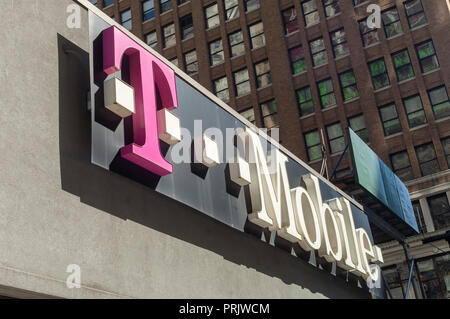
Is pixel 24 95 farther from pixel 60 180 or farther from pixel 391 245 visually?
pixel 391 245

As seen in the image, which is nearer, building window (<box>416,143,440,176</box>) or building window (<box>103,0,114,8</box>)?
building window (<box>416,143,440,176</box>)

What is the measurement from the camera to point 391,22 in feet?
148

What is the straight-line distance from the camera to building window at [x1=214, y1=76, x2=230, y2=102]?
49500 millimetres

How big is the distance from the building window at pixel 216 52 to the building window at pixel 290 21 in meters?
6.13

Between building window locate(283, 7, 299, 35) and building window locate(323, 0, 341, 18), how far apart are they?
108 inches

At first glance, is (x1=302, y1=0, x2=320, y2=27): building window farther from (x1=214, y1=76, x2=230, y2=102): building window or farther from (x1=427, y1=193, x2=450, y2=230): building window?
(x1=427, y1=193, x2=450, y2=230): building window

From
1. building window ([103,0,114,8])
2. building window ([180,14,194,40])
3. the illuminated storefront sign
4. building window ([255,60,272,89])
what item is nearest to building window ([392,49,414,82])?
building window ([255,60,272,89])

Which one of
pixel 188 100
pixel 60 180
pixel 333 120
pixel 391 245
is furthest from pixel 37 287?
pixel 333 120

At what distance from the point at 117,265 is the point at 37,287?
68.5 inches

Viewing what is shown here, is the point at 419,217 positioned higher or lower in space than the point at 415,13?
lower

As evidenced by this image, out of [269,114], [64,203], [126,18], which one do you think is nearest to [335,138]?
[269,114]

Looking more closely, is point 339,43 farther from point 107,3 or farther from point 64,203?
point 64,203

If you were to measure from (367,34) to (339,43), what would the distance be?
7.58 ft

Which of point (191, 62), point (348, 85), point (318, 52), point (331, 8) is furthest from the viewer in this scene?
point (191, 62)
